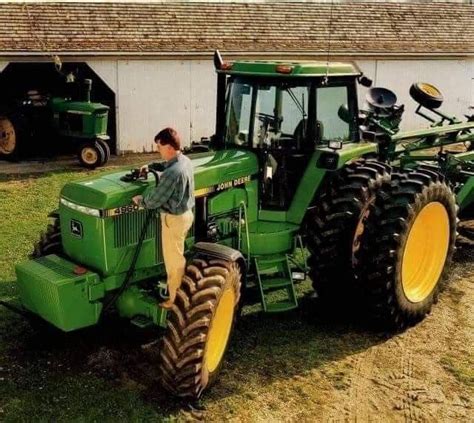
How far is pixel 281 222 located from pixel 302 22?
12.6 metres

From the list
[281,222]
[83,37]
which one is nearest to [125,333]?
[281,222]

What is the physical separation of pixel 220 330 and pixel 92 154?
9242 mm

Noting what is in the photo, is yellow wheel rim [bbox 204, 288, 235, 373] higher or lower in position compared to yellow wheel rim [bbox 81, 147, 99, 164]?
higher

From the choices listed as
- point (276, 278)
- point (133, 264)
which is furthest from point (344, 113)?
point (133, 264)

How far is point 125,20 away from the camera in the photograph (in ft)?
51.6

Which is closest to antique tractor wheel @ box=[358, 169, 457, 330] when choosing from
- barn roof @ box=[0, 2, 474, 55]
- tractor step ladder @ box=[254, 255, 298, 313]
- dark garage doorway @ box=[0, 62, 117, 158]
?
tractor step ladder @ box=[254, 255, 298, 313]

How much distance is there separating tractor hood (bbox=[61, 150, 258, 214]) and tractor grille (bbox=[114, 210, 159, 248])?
14 centimetres

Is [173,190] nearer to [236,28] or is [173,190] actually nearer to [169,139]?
[169,139]

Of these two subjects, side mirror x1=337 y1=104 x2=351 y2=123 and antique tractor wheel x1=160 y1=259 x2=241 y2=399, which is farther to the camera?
side mirror x1=337 y1=104 x2=351 y2=123

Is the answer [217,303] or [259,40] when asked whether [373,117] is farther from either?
[259,40]

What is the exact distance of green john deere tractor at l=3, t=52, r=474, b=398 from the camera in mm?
5234

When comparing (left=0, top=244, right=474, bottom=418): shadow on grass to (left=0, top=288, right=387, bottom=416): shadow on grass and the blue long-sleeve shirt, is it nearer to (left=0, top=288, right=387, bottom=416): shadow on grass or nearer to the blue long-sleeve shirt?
(left=0, top=288, right=387, bottom=416): shadow on grass

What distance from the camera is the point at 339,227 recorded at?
20.3 feet

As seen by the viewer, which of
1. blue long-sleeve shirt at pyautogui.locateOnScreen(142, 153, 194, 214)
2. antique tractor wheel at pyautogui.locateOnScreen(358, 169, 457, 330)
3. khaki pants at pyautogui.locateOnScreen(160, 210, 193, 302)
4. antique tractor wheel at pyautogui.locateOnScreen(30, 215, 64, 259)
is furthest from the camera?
antique tractor wheel at pyautogui.locateOnScreen(358, 169, 457, 330)
